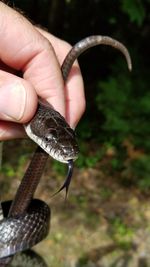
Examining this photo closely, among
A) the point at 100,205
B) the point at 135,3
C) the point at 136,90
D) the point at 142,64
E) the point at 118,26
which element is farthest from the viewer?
the point at 118,26

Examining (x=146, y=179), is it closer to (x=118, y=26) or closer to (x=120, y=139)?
(x=120, y=139)

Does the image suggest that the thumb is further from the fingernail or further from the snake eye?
the snake eye

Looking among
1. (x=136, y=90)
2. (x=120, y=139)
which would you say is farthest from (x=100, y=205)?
(x=136, y=90)

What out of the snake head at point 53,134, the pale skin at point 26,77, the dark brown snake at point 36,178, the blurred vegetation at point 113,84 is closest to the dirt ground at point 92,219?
the blurred vegetation at point 113,84

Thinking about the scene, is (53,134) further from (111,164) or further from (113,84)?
(111,164)

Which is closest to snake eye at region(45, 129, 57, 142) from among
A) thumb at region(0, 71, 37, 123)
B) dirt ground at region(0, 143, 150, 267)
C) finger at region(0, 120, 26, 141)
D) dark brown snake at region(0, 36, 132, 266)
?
dark brown snake at region(0, 36, 132, 266)

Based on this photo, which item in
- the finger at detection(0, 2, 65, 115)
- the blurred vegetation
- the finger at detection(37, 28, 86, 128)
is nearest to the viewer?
the finger at detection(0, 2, 65, 115)
